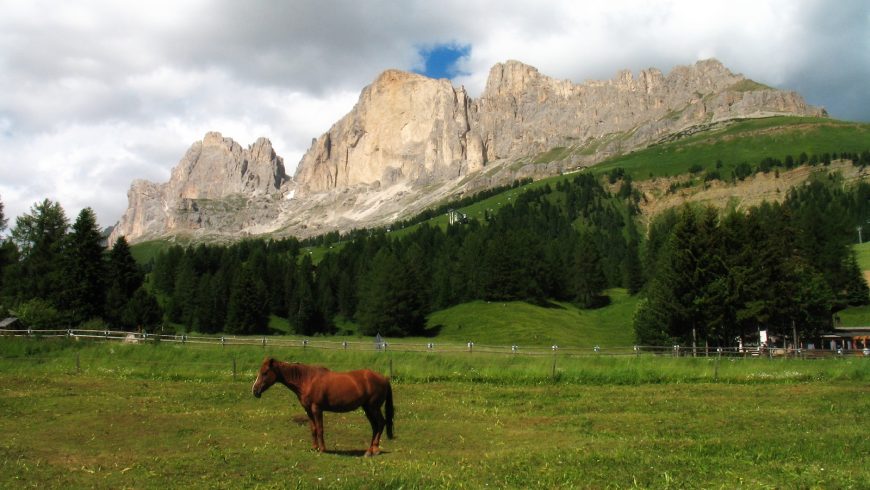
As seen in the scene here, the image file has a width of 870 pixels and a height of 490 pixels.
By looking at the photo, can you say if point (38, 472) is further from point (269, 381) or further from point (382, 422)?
point (382, 422)

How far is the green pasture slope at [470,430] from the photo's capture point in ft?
46.9

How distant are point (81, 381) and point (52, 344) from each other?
19.7 metres

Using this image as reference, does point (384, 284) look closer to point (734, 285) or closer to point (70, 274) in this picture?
point (70, 274)

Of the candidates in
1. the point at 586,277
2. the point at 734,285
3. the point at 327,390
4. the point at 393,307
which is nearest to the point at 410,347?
the point at 734,285

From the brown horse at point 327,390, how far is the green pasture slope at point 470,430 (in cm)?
89

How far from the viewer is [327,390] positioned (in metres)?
18.0

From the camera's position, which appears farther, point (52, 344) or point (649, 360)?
point (52, 344)

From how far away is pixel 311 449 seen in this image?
59.0ft

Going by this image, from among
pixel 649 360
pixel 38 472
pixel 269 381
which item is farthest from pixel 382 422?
pixel 649 360

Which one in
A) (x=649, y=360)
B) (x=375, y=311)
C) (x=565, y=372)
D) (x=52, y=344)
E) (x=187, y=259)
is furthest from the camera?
(x=187, y=259)

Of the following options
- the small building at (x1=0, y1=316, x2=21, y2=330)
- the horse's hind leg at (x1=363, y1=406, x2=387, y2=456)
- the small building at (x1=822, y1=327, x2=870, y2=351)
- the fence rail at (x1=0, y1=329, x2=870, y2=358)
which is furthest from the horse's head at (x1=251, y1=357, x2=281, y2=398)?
the small building at (x1=822, y1=327, x2=870, y2=351)

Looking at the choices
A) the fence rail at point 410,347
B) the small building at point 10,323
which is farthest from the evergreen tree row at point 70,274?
the fence rail at point 410,347

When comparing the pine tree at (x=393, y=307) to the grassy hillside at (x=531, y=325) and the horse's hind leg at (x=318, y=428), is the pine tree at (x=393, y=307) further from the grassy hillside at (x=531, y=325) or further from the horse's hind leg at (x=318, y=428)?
the horse's hind leg at (x=318, y=428)

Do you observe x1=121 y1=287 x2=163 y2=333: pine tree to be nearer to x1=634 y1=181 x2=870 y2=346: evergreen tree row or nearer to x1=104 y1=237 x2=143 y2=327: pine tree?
x1=104 y1=237 x2=143 y2=327: pine tree
